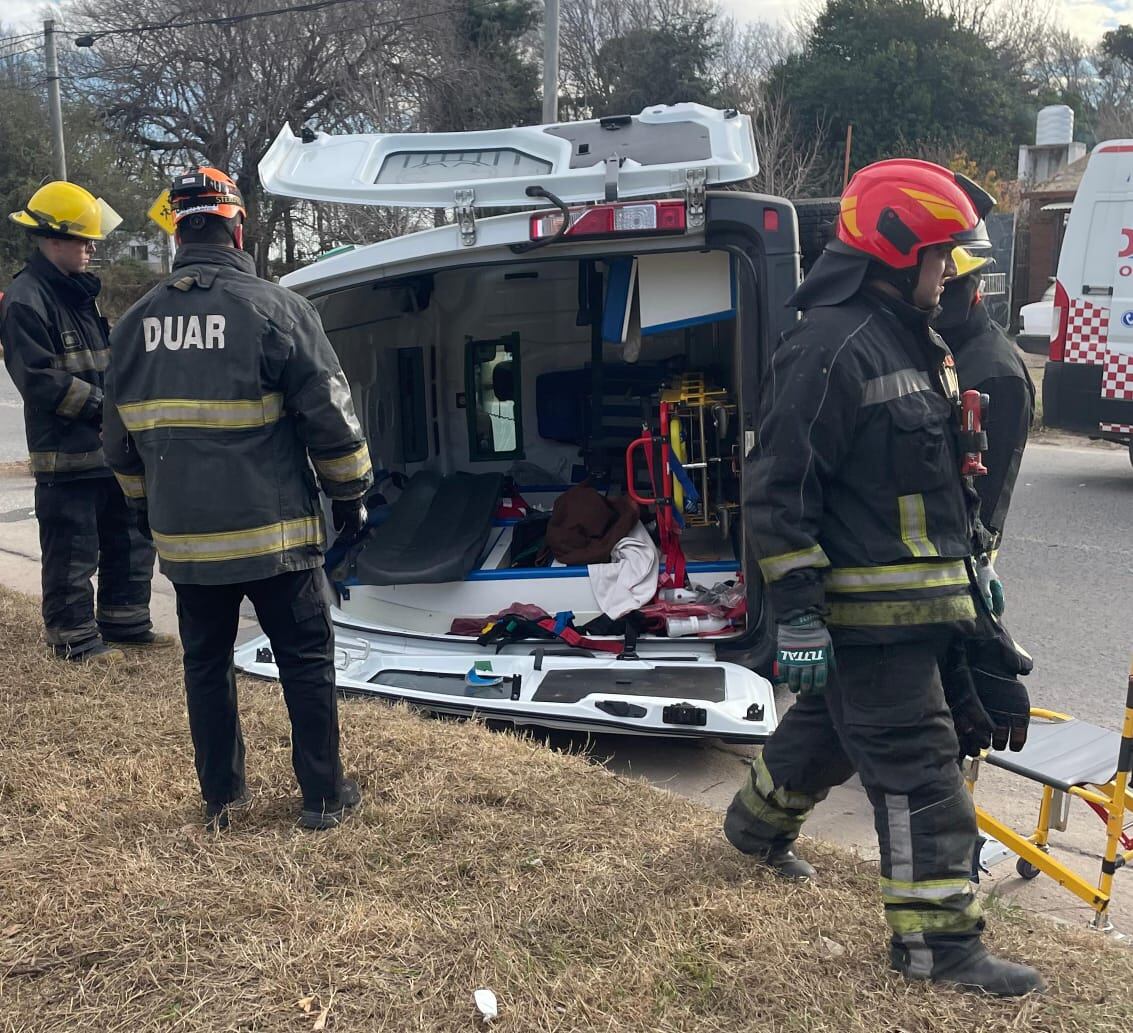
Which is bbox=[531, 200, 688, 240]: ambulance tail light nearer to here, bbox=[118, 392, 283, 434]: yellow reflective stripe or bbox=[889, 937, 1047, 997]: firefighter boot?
bbox=[118, 392, 283, 434]: yellow reflective stripe

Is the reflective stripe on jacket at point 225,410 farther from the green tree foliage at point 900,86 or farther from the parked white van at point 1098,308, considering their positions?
the green tree foliage at point 900,86

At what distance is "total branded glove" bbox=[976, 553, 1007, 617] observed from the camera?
111 inches

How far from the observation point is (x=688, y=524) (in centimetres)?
550

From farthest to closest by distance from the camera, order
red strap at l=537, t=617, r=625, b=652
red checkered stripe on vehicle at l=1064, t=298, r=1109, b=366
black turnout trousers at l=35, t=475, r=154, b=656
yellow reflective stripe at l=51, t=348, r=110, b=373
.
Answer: red checkered stripe on vehicle at l=1064, t=298, r=1109, b=366, black turnout trousers at l=35, t=475, r=154, b=656, yellow reflective stripe at l=51, t=348, r=110, b=373, red strap at l=537, t=617, r=625, b=652

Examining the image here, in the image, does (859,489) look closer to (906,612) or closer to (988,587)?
(906,612)

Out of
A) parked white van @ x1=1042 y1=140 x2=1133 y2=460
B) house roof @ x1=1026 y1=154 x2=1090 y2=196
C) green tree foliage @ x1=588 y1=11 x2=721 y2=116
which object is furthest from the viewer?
green tree foliage @ x1=588 y1=11 x2=721 y2=116

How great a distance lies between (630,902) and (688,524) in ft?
8.59

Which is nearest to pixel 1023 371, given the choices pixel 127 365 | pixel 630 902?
pixel 630 902

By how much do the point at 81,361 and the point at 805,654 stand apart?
3.86 metres

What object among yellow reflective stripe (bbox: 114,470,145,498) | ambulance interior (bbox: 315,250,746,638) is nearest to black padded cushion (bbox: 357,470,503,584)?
ambulance interior (bbox: 315,250,746,638)

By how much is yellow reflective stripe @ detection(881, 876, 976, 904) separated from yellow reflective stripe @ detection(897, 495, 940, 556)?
0.76m

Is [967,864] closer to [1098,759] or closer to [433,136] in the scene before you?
[1098,759]

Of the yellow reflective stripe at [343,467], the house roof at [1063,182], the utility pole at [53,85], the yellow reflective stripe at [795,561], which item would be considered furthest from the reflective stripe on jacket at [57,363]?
the house roof at [1063,182]

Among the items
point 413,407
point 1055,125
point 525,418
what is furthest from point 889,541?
point 1055,125
